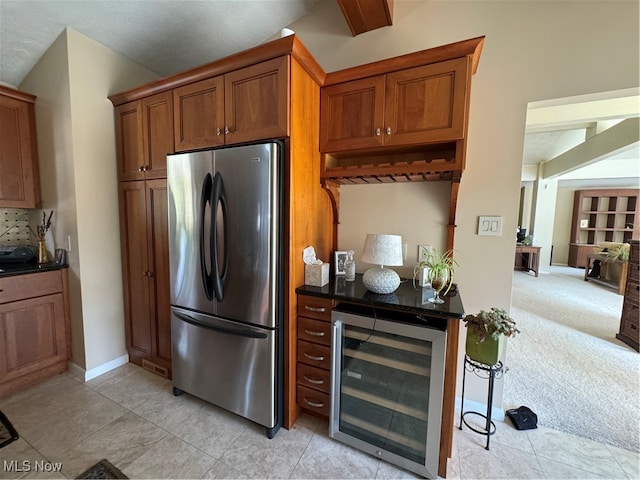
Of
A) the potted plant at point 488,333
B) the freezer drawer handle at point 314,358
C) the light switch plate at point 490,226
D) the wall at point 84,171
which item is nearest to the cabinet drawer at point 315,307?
the freezer drawer handle at point 314,358

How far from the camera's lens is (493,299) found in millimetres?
1809

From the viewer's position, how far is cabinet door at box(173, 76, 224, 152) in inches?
68.7

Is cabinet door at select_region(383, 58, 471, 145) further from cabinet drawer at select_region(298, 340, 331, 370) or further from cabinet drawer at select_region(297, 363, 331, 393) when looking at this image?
cabinet drawer at select_region(297, 363, 331, 393)

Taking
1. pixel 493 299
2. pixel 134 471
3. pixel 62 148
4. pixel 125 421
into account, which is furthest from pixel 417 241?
pixel 62 148

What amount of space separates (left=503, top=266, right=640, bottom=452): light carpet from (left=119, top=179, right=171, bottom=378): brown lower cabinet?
9.14 feet

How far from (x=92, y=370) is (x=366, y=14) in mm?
3515

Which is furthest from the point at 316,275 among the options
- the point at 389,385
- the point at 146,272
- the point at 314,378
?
the point at 146,272

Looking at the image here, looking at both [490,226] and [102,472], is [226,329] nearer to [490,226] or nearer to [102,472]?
[102,472]

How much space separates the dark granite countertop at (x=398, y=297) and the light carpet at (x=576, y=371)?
1.20 m

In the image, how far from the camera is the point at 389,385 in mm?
1546

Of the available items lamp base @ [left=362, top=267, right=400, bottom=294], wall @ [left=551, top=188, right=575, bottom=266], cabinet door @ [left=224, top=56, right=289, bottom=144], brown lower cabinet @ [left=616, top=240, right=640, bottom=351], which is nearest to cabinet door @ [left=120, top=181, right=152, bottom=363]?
cabinet door @ [left=224, top=56, right=289, bottom=144]

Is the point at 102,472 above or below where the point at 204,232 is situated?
below

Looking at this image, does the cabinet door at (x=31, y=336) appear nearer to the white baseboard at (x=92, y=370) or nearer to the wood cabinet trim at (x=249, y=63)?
the white baseboard at (x=92, y=370)

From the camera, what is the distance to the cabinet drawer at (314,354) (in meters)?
1.65
